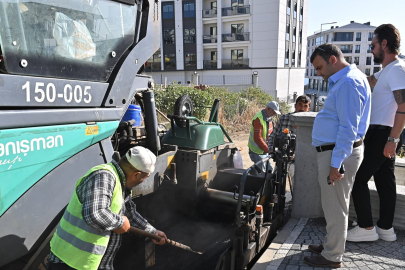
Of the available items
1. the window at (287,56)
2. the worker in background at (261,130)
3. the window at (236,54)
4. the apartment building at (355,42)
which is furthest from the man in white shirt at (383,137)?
the apartment building at (355,42)

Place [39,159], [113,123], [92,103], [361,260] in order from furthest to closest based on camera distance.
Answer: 1. [361,260]
2. [113,123]
3. [92,103]
4. [39,159]

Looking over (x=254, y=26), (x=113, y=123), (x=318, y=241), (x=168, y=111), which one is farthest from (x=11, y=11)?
(x=254, y=26)

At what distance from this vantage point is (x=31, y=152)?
2.32m

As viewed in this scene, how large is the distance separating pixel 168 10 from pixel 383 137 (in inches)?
1431

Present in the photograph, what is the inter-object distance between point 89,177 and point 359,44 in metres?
75.3

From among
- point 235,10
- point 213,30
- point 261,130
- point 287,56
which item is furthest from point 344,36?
point 261,130

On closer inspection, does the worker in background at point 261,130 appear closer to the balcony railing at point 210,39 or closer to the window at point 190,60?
the balcony railing at point 210,39

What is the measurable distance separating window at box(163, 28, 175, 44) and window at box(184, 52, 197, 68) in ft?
7.50

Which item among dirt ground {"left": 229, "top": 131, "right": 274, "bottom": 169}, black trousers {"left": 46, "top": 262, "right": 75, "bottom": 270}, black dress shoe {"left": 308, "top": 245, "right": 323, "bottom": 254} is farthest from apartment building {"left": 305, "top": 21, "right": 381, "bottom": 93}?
black trousers {"left": 46, "top": 262, "right": 75, "bottom": 270}

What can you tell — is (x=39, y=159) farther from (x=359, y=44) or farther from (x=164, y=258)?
(x=359, y=44)

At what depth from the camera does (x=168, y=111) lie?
12375 millimetres

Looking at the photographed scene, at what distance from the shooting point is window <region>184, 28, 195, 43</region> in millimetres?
36312

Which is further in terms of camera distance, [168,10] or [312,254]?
[168,10]

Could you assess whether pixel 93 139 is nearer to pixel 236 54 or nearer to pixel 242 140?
pixel 242 140
